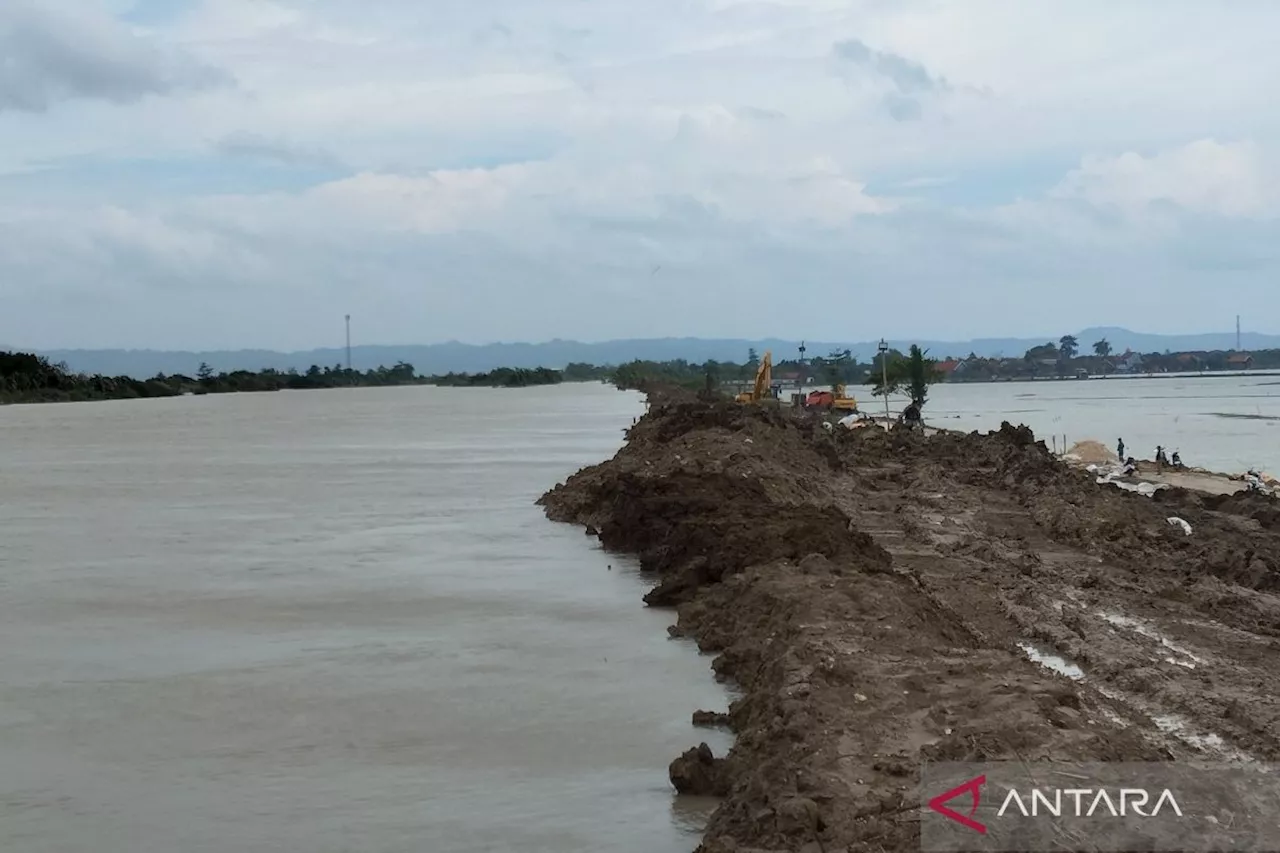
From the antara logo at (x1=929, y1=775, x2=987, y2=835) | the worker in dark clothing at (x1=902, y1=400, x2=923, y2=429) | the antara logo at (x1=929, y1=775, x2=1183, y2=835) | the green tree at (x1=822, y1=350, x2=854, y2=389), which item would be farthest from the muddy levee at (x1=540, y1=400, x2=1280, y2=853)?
the green tree at (x1=822, y1=350, x2=854, y2=389)

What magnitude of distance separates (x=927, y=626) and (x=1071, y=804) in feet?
15.4

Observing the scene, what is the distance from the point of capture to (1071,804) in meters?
5.63

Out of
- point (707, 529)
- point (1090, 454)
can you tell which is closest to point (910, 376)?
point (1090, 454)

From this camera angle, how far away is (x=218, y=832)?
7.43 m

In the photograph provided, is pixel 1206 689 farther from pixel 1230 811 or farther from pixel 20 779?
pixel 20 779

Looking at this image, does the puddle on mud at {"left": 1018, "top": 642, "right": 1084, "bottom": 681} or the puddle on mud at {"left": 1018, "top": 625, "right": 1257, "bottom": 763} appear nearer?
the puddle on mud at {"left": 1018, "top": 625, "right": 1257, "bottom": 763}

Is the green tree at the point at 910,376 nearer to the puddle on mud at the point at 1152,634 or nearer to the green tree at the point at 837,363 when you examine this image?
the green tree at the point at 837,363

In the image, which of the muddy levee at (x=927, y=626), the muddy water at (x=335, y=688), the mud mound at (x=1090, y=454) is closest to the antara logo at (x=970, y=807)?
the muddy levee at (x=927, y=626)

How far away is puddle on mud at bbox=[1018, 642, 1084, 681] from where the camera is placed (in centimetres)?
965

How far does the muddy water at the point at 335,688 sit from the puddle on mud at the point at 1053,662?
8.42 feet

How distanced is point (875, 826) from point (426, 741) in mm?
4108

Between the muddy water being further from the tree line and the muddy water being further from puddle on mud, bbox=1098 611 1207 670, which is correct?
the tree line

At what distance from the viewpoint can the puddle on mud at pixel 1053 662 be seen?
965 centimetres

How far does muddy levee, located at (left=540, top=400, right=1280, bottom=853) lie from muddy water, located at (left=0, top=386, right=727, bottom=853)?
0.68m
